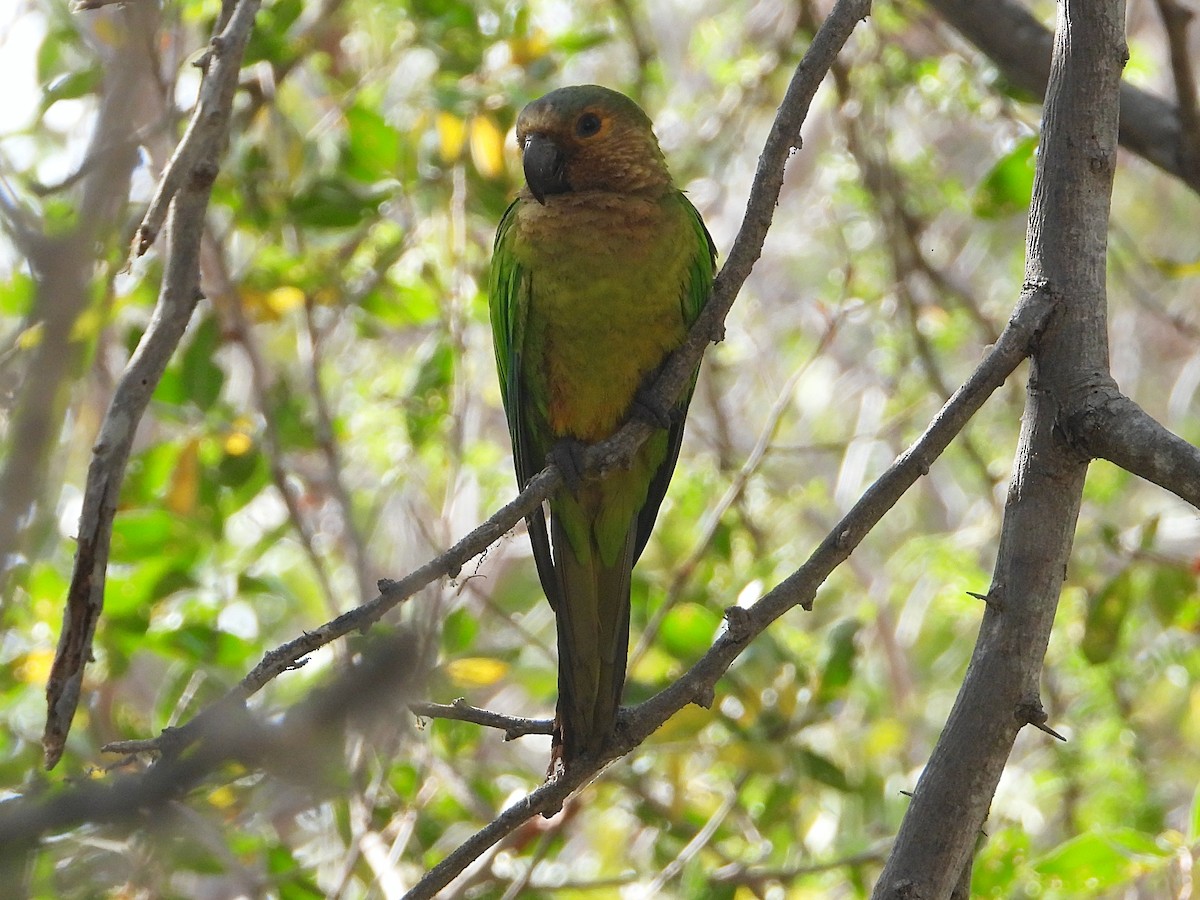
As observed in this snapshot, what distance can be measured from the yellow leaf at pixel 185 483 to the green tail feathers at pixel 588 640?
1601 mm

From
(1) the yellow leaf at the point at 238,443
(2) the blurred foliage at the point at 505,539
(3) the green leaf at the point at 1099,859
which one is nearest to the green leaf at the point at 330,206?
(2) the blurred foliage at the point at 505,539

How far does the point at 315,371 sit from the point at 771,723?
6.76 ft

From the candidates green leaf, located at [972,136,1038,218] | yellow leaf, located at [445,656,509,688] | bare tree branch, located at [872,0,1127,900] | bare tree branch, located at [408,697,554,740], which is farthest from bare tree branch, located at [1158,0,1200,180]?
yellow leaf, located at [445,656,509,688]

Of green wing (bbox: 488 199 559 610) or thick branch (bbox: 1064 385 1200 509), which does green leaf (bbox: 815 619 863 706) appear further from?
thick branch (bbox: 1064 385 1200 509)

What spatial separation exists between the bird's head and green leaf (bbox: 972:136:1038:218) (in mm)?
1148

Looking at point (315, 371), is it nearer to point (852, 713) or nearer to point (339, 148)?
point (339, 148)

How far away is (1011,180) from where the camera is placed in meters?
4.09

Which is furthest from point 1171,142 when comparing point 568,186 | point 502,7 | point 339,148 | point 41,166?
point 41,166

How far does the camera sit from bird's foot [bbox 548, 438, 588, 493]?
10.5 feet

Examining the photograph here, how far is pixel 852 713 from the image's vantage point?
6441 mm

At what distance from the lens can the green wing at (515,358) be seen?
11.3 ft

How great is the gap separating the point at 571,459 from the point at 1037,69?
1.71m

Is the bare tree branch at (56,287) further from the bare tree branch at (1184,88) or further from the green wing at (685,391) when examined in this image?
the bare tree branch at (1184,88)

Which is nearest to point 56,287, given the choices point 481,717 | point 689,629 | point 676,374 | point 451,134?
point 481,717
